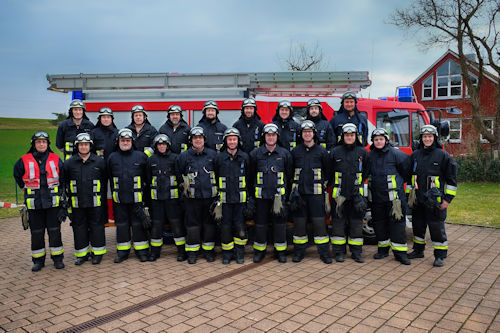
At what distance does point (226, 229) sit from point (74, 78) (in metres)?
4.09

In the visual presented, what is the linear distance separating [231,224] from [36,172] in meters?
2.92

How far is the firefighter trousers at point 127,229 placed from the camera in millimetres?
6270

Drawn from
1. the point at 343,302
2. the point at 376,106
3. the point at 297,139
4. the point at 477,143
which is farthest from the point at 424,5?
the point at 343,302

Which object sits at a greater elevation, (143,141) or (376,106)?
(376,106)

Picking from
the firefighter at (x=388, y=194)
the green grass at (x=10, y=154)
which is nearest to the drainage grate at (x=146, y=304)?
the firefighter at (x=388, y=194)

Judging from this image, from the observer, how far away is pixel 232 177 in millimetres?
6035

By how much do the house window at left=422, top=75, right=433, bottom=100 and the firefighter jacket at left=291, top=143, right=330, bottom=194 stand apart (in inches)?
910

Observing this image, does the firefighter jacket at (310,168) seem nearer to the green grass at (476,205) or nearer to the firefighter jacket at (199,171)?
the firefighter jacket at (199,171)

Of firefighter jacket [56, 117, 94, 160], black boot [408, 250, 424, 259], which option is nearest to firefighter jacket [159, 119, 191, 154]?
firefighter jacket [56, 117, 94, 160]

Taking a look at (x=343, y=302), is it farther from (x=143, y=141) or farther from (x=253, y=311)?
(x=143, y=141)

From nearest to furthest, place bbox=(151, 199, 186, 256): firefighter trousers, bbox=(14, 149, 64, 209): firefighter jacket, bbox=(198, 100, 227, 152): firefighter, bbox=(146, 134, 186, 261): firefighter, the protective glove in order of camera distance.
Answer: bbox=(14, 149, 64, 209): firefighter jacket → the protective glove → bbox=(146, 134, 186, 261): firefighter → bbox=(151, 199, 186, 256): firefighter trousers → bbox=(198, 100, 227, 152): firefighter

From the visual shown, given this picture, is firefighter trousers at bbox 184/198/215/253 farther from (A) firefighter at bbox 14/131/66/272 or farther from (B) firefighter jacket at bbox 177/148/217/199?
(A) firefighter at bbox 14/131/66/272

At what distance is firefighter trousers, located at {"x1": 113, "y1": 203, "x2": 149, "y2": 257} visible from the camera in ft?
20.6

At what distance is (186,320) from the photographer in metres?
4.07
